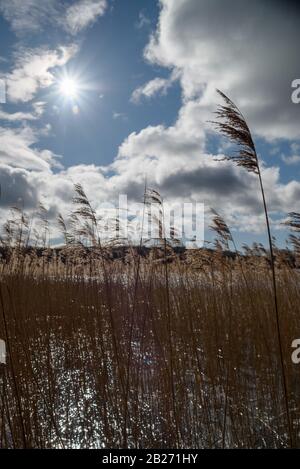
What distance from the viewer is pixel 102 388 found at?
260 centimetres

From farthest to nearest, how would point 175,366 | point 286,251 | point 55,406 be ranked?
point 286,251 → point 175,366 → point 55,406

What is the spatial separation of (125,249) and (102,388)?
10.9ft

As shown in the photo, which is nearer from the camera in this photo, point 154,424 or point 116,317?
point 154,424

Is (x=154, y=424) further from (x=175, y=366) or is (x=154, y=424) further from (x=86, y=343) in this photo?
(x=86, y=343)

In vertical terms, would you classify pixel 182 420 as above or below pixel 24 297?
below
